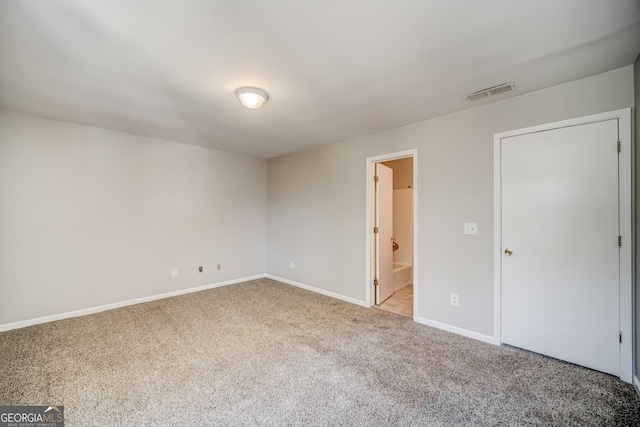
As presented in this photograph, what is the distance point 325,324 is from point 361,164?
7.30 feet

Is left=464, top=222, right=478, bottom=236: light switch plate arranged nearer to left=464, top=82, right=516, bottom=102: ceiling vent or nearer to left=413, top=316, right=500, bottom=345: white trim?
left=413, top=316, right=500, bottom=345: white trim

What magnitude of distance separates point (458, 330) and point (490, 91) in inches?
96.2

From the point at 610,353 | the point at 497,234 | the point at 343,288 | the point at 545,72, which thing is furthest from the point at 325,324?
the point at 545,72

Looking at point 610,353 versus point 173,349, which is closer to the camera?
point 610,353

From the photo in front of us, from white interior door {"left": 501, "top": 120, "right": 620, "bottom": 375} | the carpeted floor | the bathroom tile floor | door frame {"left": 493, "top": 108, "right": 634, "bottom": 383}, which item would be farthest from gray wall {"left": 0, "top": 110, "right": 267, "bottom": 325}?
door frame {"left": 493, "top": 108, "right": 634, "bottom": 383}

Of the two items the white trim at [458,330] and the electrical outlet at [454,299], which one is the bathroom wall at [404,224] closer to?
the white trim at [458,330]

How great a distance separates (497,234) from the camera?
256 cm

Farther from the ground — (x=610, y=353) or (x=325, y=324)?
(x=610, y=353)

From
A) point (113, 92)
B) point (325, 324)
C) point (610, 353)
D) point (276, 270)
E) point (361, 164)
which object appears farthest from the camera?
point (276, 270)

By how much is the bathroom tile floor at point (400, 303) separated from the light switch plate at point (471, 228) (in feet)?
4.29

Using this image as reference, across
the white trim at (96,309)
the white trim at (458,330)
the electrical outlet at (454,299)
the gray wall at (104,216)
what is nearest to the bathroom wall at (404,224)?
the white trim at (458,330)

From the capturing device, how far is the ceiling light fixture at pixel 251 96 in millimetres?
2352

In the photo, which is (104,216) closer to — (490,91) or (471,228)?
(471,228)

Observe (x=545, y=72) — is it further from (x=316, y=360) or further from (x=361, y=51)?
(x=316, y=360)
